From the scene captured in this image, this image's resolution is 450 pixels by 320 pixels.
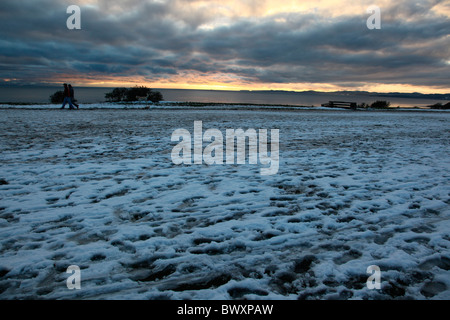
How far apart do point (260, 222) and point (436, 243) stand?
2345 mm

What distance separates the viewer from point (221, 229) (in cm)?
Result: 362

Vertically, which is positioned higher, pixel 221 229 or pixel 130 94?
pixel 130 94

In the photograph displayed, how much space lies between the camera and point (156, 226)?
3713 millimetres

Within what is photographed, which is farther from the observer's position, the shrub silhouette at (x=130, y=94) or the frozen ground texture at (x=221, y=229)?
the shrub silhouette at (x=130, y=94)

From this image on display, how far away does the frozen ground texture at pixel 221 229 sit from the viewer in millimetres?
2605

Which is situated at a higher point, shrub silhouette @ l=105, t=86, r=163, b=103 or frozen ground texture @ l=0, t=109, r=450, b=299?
shrub silhouette @ l=105, t=86, r=163, b=103

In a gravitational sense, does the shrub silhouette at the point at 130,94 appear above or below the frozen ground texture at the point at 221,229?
above

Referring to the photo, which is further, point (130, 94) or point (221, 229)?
point (130, 94)

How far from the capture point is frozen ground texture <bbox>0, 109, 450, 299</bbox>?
261cm

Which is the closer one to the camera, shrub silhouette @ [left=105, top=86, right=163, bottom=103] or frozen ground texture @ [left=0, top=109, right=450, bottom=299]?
frozen ground texture @ [left=0, top=109, right=450, bottom=299]
